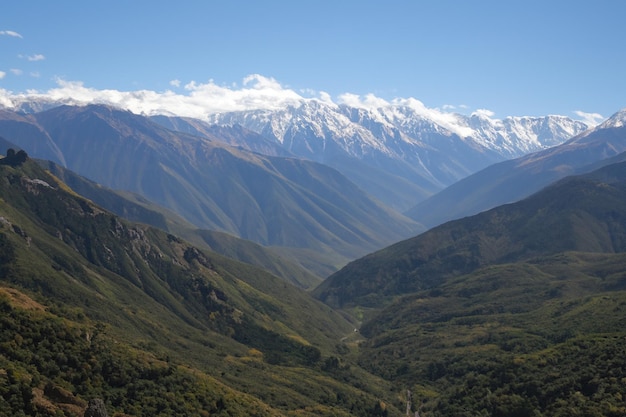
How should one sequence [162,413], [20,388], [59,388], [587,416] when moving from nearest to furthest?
[20,388] < [59,388] < [162,413] < [587,416]

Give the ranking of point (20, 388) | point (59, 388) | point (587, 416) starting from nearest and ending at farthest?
point (20, 388), point (59, 388), point (587, 416)

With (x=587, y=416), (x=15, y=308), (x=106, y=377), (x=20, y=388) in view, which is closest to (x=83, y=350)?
(x=106, y=377)

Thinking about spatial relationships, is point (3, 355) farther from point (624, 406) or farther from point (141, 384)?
point (624, 406)

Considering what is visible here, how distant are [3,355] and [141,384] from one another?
42030 millimetres

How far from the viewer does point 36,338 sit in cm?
18712

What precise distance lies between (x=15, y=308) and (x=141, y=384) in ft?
145

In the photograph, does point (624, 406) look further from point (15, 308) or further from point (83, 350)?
point (15, 308)

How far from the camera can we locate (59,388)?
160m

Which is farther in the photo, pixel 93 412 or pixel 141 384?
pixel 141 384

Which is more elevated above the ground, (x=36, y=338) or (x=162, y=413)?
(x=36, y=338)

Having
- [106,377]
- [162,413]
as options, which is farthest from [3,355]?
[162,413]

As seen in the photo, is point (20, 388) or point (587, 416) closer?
point (20, 388)

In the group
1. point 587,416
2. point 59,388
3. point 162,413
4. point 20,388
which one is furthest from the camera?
point 587,416

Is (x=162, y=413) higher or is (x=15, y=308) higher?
(x=15, y=308)
